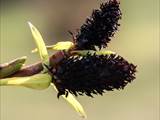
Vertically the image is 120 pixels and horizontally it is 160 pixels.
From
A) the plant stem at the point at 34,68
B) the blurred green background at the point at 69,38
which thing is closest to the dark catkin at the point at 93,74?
the plant stem at the point at 34,68

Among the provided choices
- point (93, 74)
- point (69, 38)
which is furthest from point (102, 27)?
point (69, 38)

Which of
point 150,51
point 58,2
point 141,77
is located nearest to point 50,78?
point 141,77

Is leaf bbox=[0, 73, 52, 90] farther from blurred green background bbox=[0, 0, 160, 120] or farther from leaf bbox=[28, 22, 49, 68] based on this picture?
blurred green background bbox=[0, 0, 160, 120]

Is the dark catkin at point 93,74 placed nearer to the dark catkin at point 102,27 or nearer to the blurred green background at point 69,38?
the dark catkin at point 102,27

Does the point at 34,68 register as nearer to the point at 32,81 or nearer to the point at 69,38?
the point at 32,81

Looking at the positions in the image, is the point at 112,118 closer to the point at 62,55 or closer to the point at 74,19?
the point at 74,19

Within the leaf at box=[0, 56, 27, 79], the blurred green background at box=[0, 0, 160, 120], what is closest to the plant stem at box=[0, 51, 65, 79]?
the leaf at box=[0, 56, 27, 79]
